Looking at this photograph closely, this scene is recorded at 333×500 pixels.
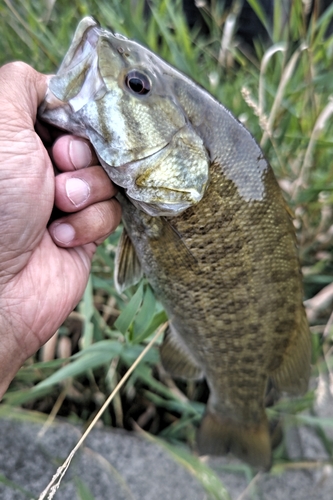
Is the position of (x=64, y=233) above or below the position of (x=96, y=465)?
above

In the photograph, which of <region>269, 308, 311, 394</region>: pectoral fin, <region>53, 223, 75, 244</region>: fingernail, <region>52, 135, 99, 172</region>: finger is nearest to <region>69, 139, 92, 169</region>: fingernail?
<region>52, 135, 99, 172</region>: finger

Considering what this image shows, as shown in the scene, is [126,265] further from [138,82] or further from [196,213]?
[138,82]

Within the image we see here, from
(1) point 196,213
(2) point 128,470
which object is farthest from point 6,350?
(2) point 128,470

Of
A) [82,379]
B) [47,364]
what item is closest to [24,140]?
[47,364]

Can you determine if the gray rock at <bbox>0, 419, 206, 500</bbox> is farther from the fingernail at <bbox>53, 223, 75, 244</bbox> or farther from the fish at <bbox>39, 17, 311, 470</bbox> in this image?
the fingernail at <bbox>53, 223, 75, 244</bbox>

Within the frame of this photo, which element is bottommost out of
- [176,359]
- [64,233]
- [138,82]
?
[176,359]

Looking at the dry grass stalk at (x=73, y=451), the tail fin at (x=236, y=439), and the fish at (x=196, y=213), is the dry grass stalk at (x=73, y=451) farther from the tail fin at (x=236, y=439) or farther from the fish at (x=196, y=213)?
the tail fin at (x=236, y=439)

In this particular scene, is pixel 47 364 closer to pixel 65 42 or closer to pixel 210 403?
pixel 210 403
